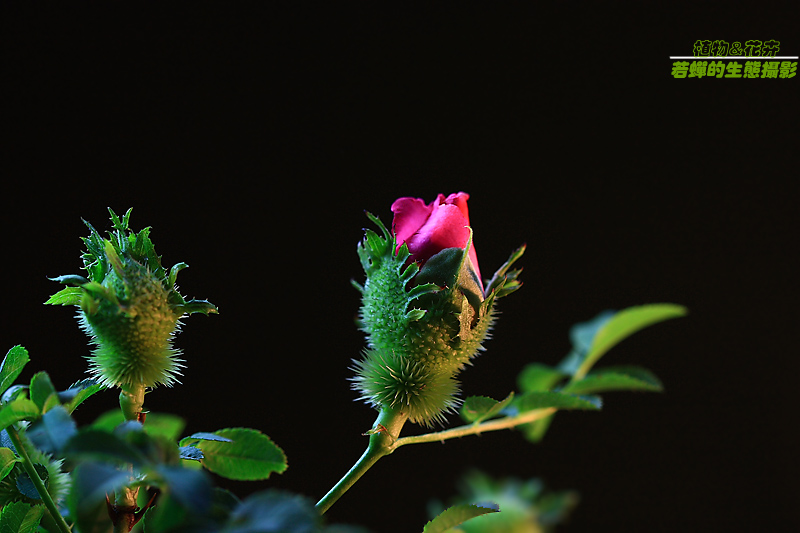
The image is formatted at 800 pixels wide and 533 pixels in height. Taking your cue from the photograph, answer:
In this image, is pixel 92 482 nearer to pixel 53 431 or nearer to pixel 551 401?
pixel 53 431

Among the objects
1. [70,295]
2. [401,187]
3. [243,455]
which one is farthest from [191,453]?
[401,187]

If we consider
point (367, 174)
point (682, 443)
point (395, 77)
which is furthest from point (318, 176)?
point (682, 443)

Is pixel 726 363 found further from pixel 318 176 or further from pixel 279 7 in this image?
pixel 279 7

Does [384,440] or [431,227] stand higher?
→ [431,227]

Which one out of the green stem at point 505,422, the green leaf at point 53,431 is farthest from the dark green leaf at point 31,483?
the green stem at point 505,422

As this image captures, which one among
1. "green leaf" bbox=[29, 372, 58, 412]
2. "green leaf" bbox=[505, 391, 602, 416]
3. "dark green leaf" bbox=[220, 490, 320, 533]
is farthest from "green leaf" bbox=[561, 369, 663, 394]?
"green leaf" bbox=[29, 372, 58, 412]
